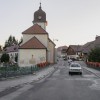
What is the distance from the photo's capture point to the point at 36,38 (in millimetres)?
92438

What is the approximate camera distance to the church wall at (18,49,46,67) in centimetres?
8681

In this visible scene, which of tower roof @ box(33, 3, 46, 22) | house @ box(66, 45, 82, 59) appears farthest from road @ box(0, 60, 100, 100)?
house @ box(66, 45, 82, 59)

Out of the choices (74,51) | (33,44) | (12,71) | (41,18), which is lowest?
(12,71)

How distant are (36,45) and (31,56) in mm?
3396

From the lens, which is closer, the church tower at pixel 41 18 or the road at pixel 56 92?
the road at pixel 56 92

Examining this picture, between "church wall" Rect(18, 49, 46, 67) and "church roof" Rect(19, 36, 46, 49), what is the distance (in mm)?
874

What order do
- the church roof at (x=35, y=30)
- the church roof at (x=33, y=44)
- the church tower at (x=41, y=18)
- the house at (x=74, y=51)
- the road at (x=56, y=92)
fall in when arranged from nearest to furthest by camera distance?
the road at (x=56, y=92), the church roof at (x=33, y=44), the church roof at (x=35, y=30), the church tower at (x=41, y=18), the house at (x=74, y=51)

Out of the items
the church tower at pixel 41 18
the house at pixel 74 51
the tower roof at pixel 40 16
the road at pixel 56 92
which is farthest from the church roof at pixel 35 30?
the house at pixel 74 51

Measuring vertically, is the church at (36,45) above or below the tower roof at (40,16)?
below

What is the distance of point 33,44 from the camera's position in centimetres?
Answer: 8856

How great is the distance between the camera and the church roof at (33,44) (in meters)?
87.5

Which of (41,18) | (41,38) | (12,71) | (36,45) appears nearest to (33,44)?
(36,45)

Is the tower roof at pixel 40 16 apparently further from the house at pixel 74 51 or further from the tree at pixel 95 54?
the house at pixel 74 51

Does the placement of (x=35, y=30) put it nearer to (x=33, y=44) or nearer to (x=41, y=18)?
(x=41, y=18)
